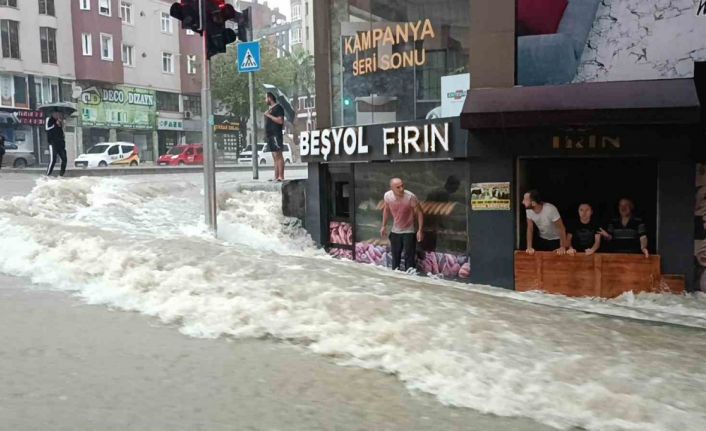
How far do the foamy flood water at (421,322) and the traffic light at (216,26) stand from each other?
9.78 ft

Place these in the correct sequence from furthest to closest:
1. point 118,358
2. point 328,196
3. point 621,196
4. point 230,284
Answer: point 328,196 < point 621,196 < point 230,284 < point 118,358

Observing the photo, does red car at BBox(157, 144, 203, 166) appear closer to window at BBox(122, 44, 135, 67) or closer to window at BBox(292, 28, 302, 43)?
window at BBox(122, 44, 135, 67)

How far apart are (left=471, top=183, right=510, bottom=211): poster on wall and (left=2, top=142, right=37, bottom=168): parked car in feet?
94.9

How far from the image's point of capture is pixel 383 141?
11.8 meters

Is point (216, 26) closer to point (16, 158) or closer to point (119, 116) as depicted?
point (16, 158)

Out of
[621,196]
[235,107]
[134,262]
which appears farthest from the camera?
[235,107]

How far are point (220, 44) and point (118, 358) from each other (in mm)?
6876

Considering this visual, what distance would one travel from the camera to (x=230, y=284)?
273 inches

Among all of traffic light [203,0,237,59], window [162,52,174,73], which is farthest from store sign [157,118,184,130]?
traffic light [203,0,237,59]

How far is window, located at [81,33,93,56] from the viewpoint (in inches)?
1610

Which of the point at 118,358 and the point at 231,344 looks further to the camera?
the point at 231,344

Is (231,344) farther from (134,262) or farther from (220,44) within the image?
(220,44)

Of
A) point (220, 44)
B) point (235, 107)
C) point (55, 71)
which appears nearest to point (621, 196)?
point (220, 44)

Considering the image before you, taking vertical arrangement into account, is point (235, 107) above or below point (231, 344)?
above
